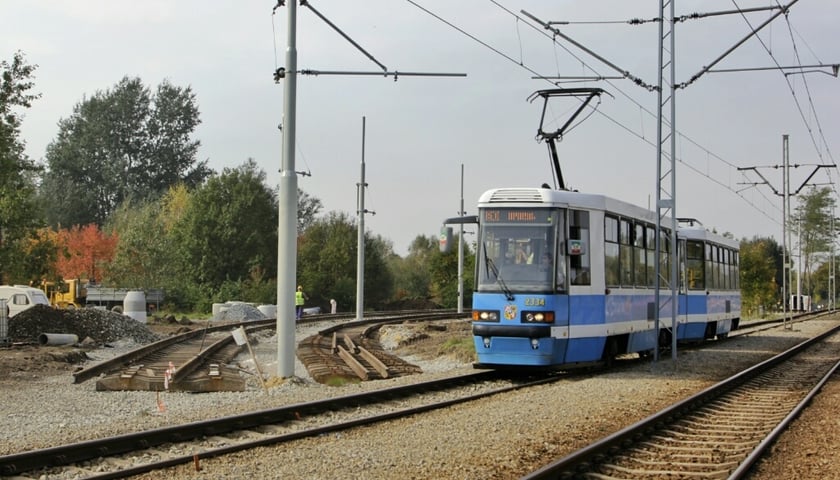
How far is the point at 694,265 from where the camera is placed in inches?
1061

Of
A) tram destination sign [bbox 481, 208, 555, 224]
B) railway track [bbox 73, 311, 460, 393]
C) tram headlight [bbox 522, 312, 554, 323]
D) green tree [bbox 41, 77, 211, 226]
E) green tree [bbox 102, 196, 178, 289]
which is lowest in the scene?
railway track [bbox 73, 311, 460, 393]

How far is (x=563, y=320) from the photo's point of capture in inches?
665

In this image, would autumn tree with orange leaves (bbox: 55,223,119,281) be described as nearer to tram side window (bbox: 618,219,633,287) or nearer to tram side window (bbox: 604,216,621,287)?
tram side window (bbox: 618,219,633,287)

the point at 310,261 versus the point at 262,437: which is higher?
the point at 310,261

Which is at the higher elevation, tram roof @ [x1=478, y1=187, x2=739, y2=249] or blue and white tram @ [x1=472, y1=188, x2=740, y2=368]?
tram roof @ [x1=478, y1=187, x2=739, y2=249]

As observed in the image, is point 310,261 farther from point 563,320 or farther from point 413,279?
point 563,320

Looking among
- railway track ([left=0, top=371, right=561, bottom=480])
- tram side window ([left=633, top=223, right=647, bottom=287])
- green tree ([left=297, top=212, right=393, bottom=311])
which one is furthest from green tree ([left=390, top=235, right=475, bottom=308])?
railway track ([left=0, top=371, right=561, bottom=480])

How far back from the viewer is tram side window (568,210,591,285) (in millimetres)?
Answer: 17219

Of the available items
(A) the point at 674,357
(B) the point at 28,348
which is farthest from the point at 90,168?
(A) the point at 674,357

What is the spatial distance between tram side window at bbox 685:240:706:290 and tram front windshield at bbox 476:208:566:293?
10.3m

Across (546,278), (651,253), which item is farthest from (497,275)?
(651,253)

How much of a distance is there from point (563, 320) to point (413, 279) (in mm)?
74144

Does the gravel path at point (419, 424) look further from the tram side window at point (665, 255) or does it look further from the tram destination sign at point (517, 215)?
the tram side window at point (665, 255)

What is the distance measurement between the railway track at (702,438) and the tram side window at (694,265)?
8544 mm
